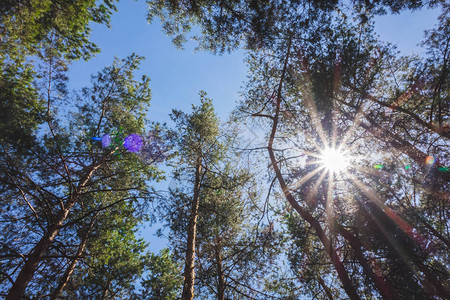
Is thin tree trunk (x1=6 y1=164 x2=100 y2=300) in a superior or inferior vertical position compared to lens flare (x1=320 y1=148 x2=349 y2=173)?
inferior

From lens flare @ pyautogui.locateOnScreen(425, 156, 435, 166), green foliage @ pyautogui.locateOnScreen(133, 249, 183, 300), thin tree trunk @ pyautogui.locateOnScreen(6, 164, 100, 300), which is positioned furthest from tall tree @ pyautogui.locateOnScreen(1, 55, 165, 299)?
lens flare @ pyautogui.locateOnScreen(425, 156, 435, 166)

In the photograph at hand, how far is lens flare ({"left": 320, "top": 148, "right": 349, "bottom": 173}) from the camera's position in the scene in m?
7.47

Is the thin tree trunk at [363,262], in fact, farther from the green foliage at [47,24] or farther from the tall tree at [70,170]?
the green foliage at [47,24]

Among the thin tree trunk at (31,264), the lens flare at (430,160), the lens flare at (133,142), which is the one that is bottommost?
the thin tree trunk at (31,264)

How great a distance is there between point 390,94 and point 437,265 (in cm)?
593

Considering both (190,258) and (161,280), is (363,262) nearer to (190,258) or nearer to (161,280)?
(190,258)

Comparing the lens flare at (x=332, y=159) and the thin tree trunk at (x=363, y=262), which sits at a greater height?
the lens flare at (x=332, y=159)

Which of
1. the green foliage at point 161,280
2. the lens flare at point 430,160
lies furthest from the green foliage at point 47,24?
the lens flare at point 430,160

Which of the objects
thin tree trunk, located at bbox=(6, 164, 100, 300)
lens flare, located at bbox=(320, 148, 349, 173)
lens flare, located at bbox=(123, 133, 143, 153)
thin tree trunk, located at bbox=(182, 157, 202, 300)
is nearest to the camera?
thin tree trunk, located at bbox=(6, 164, 100, 300)

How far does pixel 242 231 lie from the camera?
1038 centimetres

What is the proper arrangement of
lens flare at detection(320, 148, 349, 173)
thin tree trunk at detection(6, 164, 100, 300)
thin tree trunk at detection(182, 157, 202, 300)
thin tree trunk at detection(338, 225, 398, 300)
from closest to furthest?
thin tree trunk at detection(6, 164, 100, 300) < thin tree trunk at detection(338, 225, 398, 300) < thin tree trunk at detection(182, 157, 202, 300) < lens flare at detection(320, 148, 349, 173)

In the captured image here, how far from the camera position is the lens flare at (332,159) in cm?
747

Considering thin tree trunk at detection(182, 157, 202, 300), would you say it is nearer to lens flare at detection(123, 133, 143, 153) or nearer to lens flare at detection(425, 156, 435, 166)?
lens flare at detection(123, 133, 143, 153)

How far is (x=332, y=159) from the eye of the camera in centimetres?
752
